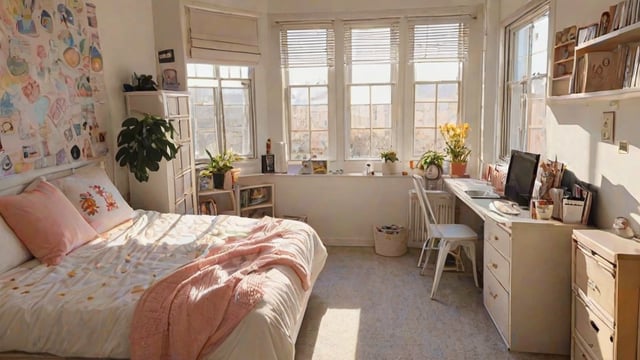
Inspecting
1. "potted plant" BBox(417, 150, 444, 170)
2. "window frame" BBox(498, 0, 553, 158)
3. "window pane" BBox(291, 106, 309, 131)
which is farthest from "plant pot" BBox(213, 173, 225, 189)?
"window frame" BBox(498, 0, 553, 158)

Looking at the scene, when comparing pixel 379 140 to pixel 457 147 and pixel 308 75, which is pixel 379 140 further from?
pixel 308 75

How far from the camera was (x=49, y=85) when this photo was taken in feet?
10.2

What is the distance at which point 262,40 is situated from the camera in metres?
4.91

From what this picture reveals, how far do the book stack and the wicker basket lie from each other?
2.72 metres

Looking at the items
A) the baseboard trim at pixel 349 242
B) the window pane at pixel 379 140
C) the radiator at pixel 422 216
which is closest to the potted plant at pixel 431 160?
the radiator at pixel 422 216

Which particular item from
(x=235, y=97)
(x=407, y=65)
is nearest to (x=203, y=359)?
(x=235, y=97)

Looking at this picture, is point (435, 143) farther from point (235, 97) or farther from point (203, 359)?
point (203, 359)

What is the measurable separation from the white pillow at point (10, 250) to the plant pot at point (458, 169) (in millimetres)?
3604

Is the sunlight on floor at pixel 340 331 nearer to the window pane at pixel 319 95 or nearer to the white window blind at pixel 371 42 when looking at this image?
the window pane at pixel 319 95

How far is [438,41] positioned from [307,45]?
137 centimetres

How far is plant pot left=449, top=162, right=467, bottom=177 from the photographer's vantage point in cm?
457

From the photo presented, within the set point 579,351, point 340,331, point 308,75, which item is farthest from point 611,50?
point 308,75

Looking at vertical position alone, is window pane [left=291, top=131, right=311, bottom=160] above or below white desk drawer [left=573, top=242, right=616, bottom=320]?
above

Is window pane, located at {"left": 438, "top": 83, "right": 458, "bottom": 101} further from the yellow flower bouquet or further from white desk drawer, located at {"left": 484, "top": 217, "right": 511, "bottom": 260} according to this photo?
white desk drawer, located at {"left": 484, "top": 217, "right": 511, "bottom": 260}
